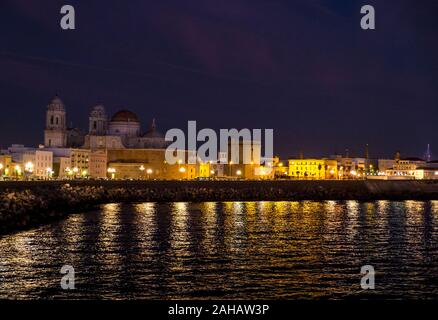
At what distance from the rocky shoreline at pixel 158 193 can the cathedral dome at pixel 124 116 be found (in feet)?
115

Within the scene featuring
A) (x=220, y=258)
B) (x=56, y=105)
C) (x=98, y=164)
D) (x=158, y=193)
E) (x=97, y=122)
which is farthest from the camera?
(x=97, y=122)

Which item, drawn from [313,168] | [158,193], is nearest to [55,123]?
[158,193]

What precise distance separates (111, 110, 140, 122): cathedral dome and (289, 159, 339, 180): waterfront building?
48.3m

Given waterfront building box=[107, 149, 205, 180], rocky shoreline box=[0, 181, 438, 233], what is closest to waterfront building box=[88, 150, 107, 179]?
waterfront building box=[107, 149, 205, 180]

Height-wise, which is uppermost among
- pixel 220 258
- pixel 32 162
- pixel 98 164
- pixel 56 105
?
pixel 56 105

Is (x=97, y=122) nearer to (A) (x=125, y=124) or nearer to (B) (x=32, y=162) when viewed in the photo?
(A) (x=125, y=124)

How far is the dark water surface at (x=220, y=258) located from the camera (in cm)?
1730

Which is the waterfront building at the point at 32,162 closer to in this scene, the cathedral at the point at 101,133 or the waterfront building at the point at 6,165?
the waterfront building at the point at 6,165

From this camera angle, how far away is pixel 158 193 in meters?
63.9

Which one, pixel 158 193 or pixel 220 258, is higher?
pixel 158 193

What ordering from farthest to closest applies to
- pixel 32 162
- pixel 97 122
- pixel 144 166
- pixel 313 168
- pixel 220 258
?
pixel 313 168, pixel 97 122, pixel 144 166, pixel 32 162, pixel 220 258

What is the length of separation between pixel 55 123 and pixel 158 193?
154ft

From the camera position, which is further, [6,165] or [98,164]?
[98,164]

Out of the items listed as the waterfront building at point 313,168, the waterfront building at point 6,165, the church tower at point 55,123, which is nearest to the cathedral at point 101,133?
the church tower at point 55,123
